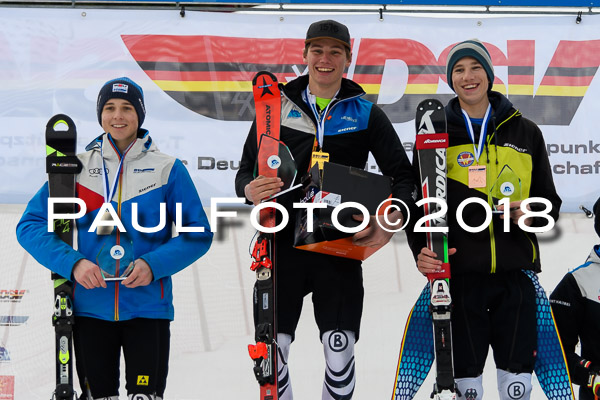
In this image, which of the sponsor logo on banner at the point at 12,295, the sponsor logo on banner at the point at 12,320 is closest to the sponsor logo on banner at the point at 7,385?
the sponsor logo on banner at the point at 12,320

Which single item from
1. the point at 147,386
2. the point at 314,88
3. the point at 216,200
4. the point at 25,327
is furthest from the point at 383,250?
the point at 25,327

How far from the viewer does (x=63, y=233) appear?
317cm

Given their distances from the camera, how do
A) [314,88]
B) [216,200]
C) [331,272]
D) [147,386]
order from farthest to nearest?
1. [216,200]
2. [314,88]
3. [331,272]
4. [147,386]

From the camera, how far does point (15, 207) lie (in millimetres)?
4355

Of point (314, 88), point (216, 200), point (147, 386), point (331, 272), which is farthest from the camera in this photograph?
point (216, 200)

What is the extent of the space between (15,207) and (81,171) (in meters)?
1.33

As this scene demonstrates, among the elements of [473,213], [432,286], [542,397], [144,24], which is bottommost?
[542,397]

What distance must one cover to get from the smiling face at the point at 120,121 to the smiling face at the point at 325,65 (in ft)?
2.74

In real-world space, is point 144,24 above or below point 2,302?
above

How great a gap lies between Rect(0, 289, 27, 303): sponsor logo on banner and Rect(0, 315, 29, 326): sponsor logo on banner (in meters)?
0.09

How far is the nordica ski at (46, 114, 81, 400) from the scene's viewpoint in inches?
120

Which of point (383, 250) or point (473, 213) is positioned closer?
point (473, 213)

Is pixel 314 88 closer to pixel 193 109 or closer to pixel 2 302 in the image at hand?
pixel 193 109

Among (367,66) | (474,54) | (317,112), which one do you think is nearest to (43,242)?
(317,112)
